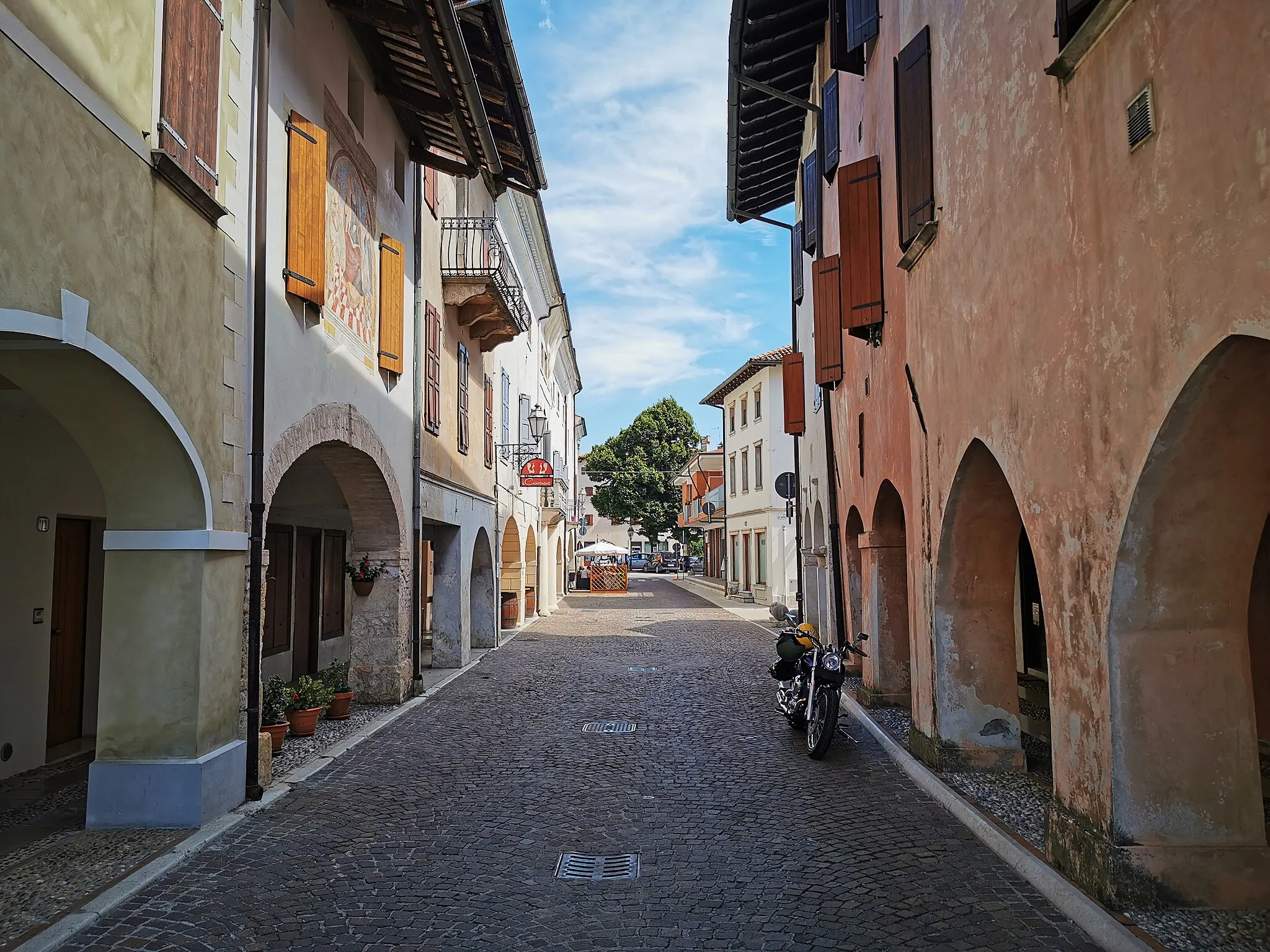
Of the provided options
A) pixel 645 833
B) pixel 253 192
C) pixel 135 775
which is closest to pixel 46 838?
pixel 135 775

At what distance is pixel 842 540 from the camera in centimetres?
1440

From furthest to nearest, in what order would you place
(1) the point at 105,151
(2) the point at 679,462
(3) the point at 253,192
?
(2) the point at 679,462, (3) the point at 253,192, (1) the point at 105,151

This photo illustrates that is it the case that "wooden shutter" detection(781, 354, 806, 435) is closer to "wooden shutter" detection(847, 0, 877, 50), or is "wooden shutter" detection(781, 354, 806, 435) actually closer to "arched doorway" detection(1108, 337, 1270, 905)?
"wooden shutter" detection(847, 0, 877, 50)

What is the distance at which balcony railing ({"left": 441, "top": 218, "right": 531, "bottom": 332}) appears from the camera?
14930 millimetres

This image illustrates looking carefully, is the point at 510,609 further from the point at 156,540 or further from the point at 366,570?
the point at 156,540

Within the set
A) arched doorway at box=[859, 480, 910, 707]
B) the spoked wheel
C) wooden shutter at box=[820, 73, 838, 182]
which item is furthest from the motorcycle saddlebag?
wooden shutter at box=[820, 73, 838, 182]

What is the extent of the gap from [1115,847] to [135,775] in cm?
594

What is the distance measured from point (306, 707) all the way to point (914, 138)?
26.2 ft

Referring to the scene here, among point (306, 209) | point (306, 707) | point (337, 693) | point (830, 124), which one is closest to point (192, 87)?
point (306, 209)

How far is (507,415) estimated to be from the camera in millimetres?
21656

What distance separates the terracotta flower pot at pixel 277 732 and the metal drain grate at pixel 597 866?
3.87 meters

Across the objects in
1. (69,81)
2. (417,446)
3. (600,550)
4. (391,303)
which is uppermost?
(391,303)

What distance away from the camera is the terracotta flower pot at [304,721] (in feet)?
32.3

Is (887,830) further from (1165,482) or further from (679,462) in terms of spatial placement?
(679,462)
